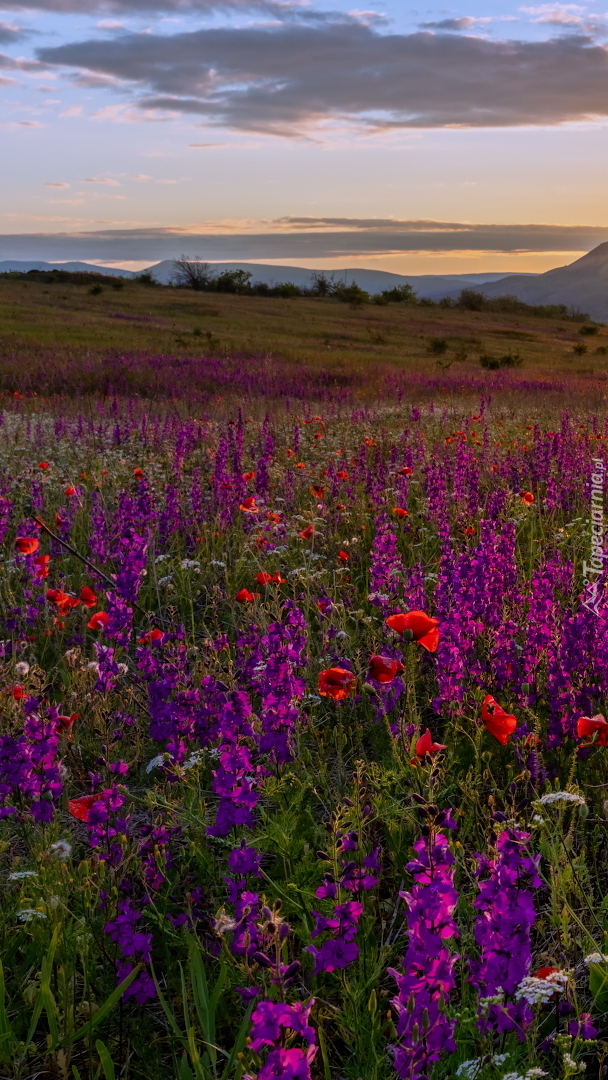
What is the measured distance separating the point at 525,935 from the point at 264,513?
14.5 feet

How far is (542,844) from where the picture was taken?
2.64 m

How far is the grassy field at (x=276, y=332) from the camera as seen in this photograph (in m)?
26.6

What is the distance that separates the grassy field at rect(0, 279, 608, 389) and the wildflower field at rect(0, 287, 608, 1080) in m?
15.4

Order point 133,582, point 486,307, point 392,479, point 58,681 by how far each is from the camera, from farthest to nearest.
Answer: point 486,307 → point 392,479 → point 58,681 → point 133,582

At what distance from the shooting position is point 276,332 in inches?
1544

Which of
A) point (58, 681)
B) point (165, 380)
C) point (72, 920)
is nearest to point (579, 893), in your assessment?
point (72, 920)

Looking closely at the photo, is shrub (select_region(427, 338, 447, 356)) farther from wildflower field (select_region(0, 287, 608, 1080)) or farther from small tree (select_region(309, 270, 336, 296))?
small tree (select_region(309, 270, 336, 296))

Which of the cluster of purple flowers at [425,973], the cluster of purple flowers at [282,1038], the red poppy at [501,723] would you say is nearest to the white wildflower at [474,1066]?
the cluster of purple flowers at [425,973]

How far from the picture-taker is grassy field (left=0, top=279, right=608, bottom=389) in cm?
2659

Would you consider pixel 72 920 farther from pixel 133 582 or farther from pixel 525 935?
pixel 133 582

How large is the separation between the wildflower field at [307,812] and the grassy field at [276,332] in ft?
50.6

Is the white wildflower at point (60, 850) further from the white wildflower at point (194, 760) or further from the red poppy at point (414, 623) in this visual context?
the red poppy at point (414, 623)

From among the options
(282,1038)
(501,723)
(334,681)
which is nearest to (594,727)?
(501,723)

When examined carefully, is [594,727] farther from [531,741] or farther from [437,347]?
[437,347]
